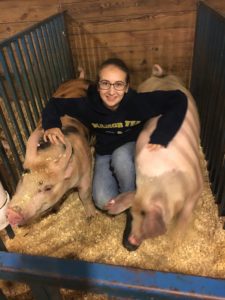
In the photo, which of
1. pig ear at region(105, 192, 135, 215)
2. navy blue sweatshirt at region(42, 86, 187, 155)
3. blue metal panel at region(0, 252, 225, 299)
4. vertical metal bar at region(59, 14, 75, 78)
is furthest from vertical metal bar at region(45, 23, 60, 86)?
blue metal panel at region(0, 252, 225, 299)

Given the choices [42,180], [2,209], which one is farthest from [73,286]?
[2,209]

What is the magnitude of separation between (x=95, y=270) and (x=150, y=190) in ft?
2.39

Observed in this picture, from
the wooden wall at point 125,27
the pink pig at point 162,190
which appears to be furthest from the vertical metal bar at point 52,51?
the pink pig at point 162,190

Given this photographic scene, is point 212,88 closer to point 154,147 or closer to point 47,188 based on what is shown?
point 154,147

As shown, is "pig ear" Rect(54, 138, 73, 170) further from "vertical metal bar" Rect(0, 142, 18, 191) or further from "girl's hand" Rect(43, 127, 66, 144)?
"vertical metal bar" Rect(0, 142, 18, 191)

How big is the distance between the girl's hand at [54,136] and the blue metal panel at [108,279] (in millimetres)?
1002

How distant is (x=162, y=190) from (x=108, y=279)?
744 millimetres

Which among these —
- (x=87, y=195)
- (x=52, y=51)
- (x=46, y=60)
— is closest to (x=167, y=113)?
(x=87, y=195)

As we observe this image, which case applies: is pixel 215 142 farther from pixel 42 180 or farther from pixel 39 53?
pixel 39 53

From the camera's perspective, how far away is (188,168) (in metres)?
1.55

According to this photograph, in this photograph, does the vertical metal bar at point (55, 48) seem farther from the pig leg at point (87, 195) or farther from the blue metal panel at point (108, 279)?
the blue metal panel at point (108, 279)

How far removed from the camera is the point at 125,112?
1899mm

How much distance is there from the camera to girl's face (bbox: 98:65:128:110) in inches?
67.7

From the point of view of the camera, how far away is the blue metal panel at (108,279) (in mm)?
665
